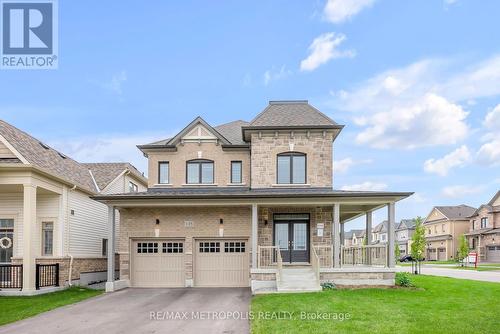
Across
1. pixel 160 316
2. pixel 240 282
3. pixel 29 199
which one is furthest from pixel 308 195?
pixel 29 199

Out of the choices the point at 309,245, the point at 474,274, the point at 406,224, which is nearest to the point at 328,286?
the point at 309,245

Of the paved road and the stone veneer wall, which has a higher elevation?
the stone veneer wall

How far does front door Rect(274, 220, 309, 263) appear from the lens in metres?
20.0

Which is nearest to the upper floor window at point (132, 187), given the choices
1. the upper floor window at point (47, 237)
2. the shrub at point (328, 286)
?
the upper floor window at point (47, 237)

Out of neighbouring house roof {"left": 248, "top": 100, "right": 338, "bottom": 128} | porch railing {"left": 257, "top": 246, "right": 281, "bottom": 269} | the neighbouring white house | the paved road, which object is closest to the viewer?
the neighbouring white house

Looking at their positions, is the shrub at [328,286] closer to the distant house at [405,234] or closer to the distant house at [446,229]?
the distant house at [446,229]

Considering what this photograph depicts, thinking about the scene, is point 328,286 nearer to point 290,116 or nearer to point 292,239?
point 292,239

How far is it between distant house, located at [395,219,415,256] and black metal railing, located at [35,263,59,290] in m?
72.4

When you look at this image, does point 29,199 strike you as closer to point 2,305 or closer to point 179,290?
point 2,305

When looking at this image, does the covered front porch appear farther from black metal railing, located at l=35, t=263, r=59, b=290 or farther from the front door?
black metal railing, located at l=35, t=263, r=59, b=290

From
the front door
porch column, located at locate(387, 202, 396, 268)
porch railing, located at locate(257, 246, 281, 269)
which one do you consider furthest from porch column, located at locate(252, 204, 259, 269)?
porch column, located at locate(387, 202, 396, 268)

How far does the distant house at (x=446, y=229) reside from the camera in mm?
66875

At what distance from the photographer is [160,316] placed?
12.6 metres

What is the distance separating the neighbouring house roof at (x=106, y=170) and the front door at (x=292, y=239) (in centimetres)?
1028
